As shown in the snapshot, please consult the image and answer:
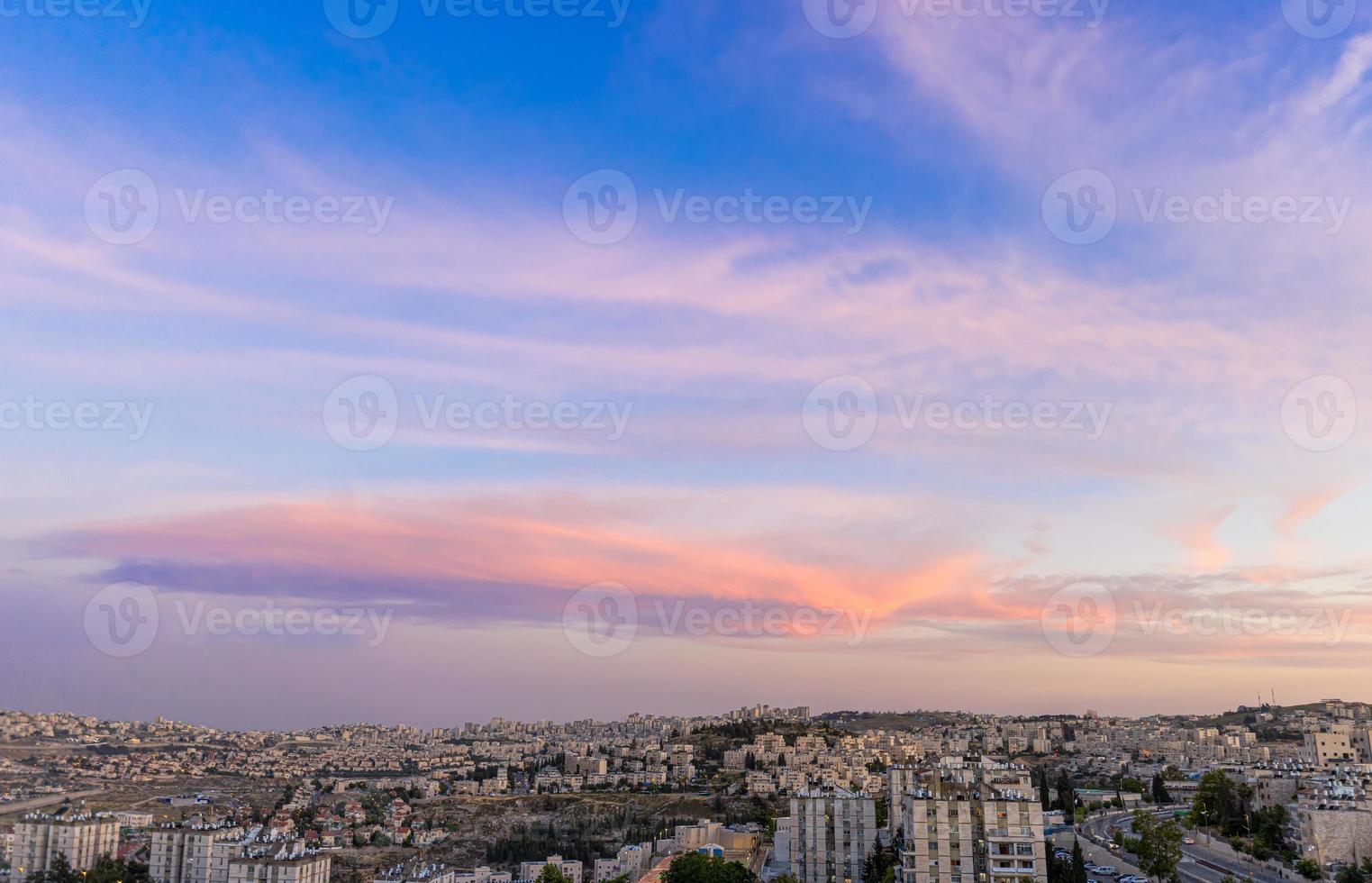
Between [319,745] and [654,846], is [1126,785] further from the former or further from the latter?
[319,745]

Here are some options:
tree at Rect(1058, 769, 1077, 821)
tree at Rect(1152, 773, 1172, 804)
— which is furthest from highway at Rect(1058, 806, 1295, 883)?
tree at Rect(1152, 773, 1172, 804)

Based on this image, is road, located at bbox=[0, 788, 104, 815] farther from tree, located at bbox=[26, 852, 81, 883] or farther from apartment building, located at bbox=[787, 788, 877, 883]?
apartment building, located at bbox=[787, 788, 877, 883]

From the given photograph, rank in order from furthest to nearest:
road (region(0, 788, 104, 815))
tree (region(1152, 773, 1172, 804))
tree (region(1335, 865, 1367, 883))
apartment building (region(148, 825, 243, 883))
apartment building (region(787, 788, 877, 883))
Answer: tree (region(1152, 773, 1172, 804)) → road (region(0, 788, 104, 815)) → apartment building (region(148, 825, 243, 883)) → apartment building (region(787, 788, 877, 883)) → tree (region(1335, 865, 1367, 883))

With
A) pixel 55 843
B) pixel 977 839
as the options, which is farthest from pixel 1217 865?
pixel 55 843

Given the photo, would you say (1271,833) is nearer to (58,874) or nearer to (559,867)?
(559,867)

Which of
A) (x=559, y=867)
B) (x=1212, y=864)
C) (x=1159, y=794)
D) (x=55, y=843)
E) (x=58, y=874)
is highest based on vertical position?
(x=55, y=843)

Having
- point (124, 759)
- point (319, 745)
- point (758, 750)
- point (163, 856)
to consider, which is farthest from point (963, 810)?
point (319, 745)

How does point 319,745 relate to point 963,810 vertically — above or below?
below
